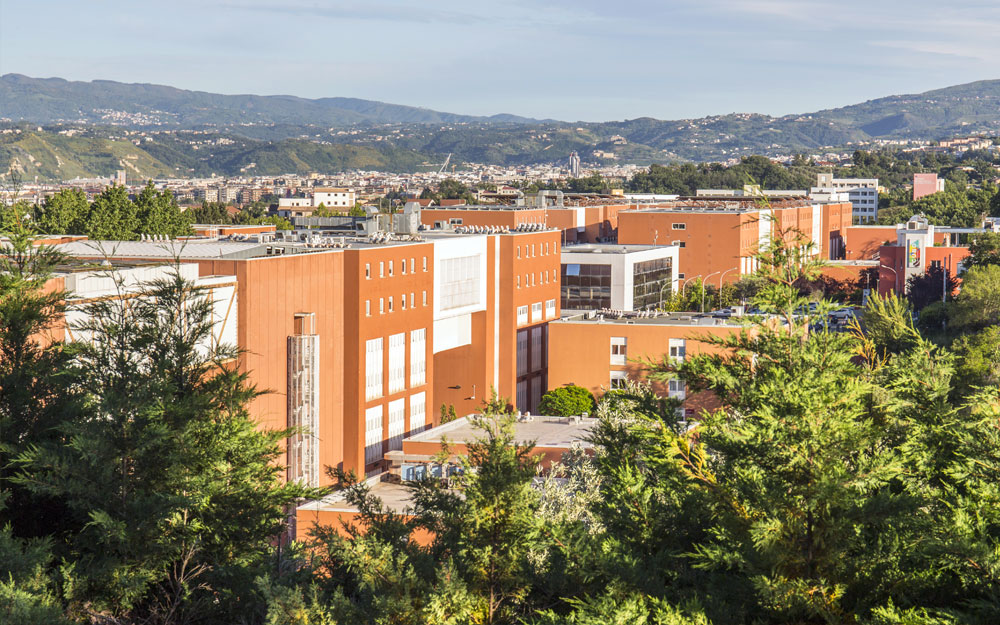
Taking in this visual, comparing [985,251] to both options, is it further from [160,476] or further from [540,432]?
[160,476]

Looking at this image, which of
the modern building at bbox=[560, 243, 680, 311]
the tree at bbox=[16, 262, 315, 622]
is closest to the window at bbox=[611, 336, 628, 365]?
the modern building at bbox=[560, 243, 680, 311]

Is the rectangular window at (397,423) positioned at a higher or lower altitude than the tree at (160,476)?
lower

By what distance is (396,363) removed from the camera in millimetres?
43375

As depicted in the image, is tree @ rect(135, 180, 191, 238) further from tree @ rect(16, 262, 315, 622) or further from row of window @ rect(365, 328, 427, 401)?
tree @ rect(16, 262, 315, 622)

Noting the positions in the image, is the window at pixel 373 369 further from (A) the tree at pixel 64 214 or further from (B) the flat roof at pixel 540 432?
(A) the tree at pixel 64 214

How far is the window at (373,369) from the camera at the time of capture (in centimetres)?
4097

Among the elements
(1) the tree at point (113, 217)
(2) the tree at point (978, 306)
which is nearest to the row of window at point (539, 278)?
(2) the tree at point (978, 306)

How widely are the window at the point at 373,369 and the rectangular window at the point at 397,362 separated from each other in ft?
3.05

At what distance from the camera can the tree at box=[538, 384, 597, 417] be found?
46188 mm

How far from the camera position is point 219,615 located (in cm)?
1366

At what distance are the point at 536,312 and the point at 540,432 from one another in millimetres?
16212

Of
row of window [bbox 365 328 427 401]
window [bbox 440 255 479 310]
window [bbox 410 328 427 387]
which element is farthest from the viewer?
window [bbox 440 255 479 310]

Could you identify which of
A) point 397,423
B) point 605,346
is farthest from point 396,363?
point 605,346

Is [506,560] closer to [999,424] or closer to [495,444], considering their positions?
[495,444]
